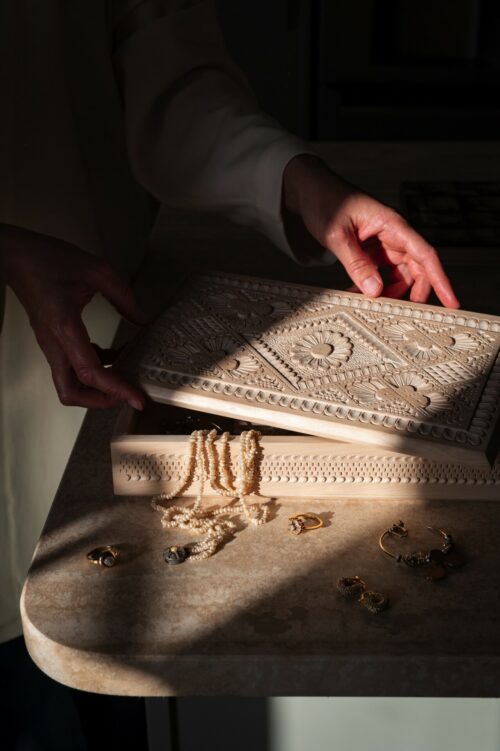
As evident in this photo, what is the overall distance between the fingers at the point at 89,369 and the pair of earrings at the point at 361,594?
272 millimetres

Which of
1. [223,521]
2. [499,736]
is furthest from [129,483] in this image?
[499,736]

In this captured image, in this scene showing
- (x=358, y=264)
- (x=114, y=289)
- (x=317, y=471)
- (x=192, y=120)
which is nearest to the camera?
(x=317, y=471)

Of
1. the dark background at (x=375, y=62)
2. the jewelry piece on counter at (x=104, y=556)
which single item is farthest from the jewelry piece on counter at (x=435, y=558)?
the dark background at (x=375, y=62)

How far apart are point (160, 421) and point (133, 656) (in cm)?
32

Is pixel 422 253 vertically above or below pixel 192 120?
below

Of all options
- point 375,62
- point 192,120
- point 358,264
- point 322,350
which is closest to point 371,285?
point 358,264

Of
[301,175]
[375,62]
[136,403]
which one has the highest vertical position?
[301,175]

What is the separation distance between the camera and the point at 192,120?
4.27ft

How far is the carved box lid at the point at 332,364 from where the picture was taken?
0.87 m

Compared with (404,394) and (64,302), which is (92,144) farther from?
(404,394)

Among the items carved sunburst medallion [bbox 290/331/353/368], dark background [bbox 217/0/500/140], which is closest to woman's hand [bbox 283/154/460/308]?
carved sunburst medallion [bbox 290/331/353/368]

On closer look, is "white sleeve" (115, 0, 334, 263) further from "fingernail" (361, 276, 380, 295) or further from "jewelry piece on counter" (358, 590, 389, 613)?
"jewelry piece on counter" (358, 590, 389, 613)

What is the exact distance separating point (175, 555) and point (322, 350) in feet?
0.92

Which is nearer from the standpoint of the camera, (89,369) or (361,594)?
(361,594)
